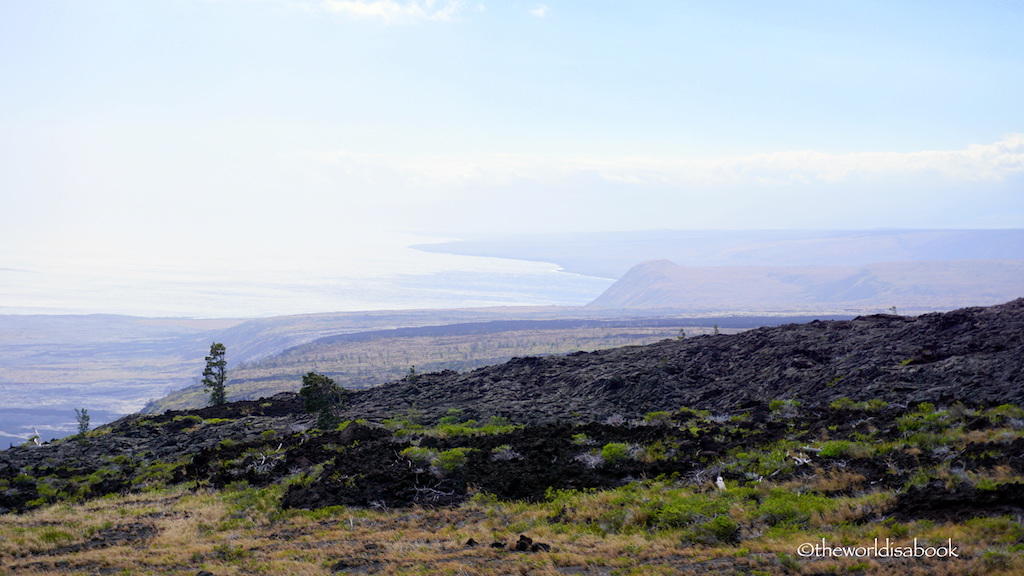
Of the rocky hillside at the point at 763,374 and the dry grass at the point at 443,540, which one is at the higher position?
the rocky hillside at the point at 763,374

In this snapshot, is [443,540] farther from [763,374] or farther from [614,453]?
[763,374]

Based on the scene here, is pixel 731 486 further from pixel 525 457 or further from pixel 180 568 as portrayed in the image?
pixel 180 568

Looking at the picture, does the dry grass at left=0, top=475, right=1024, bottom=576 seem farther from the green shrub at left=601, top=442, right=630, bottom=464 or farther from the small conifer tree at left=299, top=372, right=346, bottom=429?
the small conifer tree at left=299, top=372, right=346, bottom=429

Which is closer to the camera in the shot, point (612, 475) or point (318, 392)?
point (612, 475)

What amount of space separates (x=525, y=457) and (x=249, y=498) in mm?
10674

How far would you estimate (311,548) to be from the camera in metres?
20.6

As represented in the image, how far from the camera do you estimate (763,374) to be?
125ft

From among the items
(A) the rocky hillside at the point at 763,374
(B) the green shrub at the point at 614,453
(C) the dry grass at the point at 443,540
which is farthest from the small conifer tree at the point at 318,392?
(B) the green shrub at the point at 614,453

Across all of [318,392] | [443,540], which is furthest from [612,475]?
[318,392]

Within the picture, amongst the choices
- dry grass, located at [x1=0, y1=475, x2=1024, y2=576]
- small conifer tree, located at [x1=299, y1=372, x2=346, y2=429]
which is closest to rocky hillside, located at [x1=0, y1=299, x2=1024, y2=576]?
dry grass, located at [x1=0, y1=475, x2=1024, y2=576]

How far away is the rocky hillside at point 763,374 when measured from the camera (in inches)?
1201

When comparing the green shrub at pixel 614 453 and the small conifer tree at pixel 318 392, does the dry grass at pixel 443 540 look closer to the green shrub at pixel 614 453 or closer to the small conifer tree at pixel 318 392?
the green shrub at pixel 614 453

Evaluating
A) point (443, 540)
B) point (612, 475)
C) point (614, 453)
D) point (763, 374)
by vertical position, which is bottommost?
point (443, 540)

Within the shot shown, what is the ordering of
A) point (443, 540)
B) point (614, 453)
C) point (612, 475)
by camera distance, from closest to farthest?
point (443, 540) → point (612, 475) → point (614, 453)
